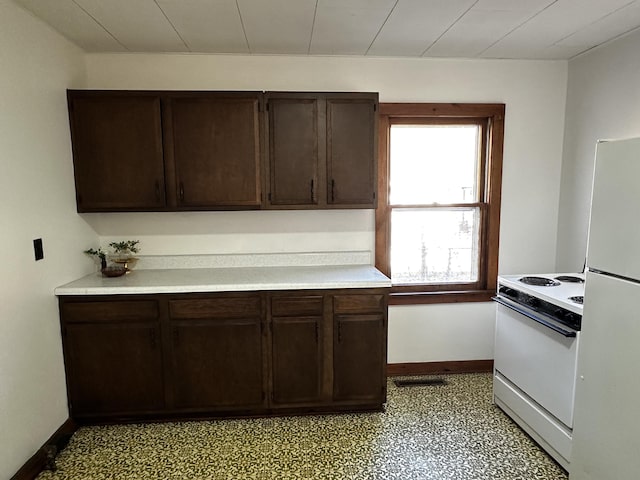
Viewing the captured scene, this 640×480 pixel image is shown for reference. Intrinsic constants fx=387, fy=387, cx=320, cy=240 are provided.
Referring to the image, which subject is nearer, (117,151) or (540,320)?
(540,320)

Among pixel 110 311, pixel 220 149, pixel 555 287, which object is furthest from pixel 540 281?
A: pixel 110 311

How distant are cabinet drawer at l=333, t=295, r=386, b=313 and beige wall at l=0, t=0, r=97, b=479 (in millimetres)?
1785

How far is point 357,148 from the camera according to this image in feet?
9.01

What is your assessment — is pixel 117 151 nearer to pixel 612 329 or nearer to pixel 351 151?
pixel 351 151

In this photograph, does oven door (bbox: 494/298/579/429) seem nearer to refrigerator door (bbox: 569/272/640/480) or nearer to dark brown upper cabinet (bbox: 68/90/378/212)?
refrigerator door (bbox: 569/272/640/480)

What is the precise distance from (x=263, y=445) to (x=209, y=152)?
1942 mm

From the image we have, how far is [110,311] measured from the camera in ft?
8.15

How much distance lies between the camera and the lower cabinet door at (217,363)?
101 inches

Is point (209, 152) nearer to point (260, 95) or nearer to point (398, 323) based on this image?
point (260, 95)

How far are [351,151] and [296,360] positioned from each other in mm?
1500

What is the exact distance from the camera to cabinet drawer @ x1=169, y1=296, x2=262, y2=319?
2520 millimetres

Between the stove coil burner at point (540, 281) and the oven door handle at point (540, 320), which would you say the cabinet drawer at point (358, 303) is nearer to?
the oven door handle at point (540, 320)

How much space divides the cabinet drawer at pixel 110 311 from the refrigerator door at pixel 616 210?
8.16ft

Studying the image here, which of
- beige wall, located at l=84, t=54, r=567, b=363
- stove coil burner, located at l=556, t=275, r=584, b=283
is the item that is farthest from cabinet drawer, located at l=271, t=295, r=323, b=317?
stove coil burner, located at l=556, t=275, r=584, b=283
